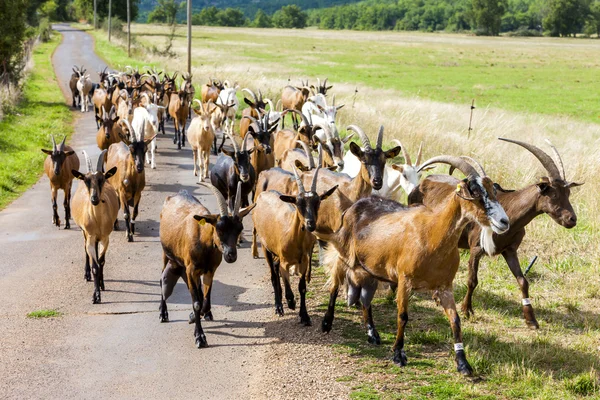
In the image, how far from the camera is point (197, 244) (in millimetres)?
9125

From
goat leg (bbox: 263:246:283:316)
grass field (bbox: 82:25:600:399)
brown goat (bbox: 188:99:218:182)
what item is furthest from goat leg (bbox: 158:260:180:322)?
brown goat (bbox: 188:99:218:182)

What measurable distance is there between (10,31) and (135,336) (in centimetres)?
2582

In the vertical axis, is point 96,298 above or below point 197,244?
below

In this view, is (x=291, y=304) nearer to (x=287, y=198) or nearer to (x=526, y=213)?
(x=287, y=198)

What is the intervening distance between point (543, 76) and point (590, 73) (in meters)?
4.61

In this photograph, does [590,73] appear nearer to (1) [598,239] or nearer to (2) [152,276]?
(1) [598,239]

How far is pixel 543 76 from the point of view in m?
56.1

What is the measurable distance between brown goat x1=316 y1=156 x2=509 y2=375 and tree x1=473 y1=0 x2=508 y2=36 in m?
133

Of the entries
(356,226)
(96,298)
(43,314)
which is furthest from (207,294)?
(43,314)

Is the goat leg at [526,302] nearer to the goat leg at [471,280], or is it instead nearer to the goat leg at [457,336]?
the goat leg at [471,280]

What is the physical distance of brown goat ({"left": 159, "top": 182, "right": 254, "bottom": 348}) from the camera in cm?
867

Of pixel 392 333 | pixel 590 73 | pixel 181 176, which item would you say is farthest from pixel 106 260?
pixel 590 73

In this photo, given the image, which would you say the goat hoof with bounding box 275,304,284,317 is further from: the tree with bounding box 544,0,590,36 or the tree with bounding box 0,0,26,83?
the tree with bounding box 544,0,590,36

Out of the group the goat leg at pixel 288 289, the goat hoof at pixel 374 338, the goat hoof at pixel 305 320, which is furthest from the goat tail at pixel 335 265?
the goat hoof at pixel 374 338
